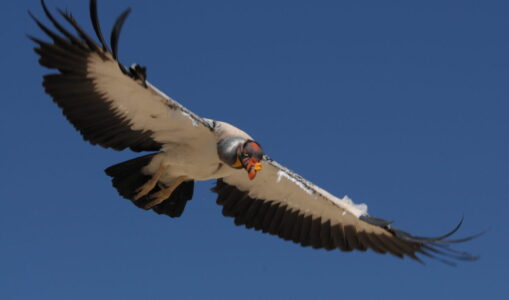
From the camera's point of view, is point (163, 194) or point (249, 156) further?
point (163, 194)

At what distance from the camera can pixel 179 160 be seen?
1146 cm

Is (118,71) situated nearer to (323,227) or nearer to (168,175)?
(168,175)

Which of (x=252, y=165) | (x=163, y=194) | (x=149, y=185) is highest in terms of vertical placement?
(x=252, y=165)

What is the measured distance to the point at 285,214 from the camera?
12.5 m

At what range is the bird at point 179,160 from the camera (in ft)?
32.8

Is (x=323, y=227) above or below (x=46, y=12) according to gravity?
above

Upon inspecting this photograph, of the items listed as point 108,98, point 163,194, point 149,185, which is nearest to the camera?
point 108,98

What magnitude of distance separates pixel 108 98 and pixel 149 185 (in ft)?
4.75

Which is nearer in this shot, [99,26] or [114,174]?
[99,26]

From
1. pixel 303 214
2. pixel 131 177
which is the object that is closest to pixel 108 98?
pixel 131 177

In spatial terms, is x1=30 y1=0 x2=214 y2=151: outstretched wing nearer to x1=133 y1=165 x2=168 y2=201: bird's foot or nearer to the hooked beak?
x1=133 y1=165 x2=168 y2=201: bird's foot

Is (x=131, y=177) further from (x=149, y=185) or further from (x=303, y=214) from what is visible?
(x=303, y=214)

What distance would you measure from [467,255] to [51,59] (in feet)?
18.2

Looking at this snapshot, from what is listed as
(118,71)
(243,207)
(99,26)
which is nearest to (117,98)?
(118,71)
